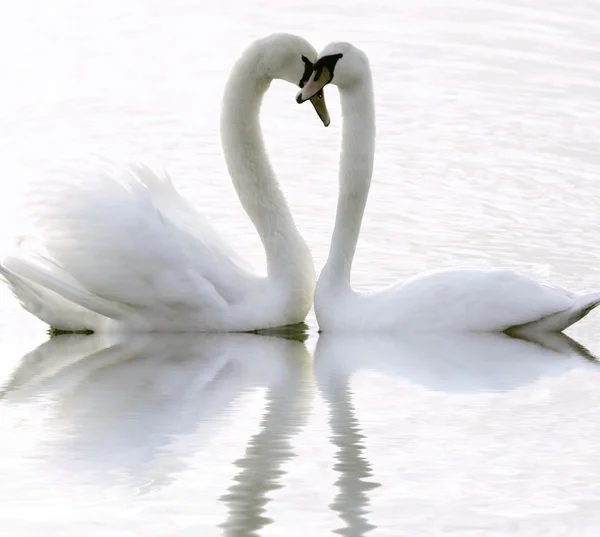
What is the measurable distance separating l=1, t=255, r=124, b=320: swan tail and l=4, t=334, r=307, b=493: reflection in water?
182 mm

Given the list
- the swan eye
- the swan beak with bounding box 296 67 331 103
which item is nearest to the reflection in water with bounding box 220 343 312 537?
the swan beak with bounding box 296 67 331 103

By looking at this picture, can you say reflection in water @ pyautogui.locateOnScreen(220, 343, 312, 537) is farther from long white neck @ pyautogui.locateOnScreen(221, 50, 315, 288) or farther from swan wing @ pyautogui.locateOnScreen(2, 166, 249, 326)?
long white neck @ pyautogui.locateOnScreen(221, 50, 315, 288)

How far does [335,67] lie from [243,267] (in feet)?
4.05

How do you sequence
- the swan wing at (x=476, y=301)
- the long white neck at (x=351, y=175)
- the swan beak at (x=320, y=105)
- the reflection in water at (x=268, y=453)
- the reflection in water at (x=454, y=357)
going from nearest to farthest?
the reflection in water at (x=268, y=453) → the reflection in water at (x=454, y=357) → the swan wing at (x=476, y=301) → the long white neck at (x=351, y=175) → the swan beak at (x=320, y=105)

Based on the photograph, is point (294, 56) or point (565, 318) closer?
point (565, 318)

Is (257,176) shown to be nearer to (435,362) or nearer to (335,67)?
(335,67)

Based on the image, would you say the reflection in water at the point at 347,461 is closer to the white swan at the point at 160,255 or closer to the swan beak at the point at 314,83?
the white swan at the point at 160,255

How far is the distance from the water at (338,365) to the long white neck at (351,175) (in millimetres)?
470

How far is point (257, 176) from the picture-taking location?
34.4ft

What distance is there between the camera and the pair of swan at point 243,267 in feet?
31.4

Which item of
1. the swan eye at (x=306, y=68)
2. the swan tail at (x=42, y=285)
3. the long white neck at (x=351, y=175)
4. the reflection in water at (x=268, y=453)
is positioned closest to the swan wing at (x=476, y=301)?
the long white neck at (x=351, y=175)

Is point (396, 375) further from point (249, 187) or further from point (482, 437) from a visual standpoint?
point (249, 187)

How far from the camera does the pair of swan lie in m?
9.58

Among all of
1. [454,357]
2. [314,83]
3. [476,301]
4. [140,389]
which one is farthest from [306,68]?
[140,389]
